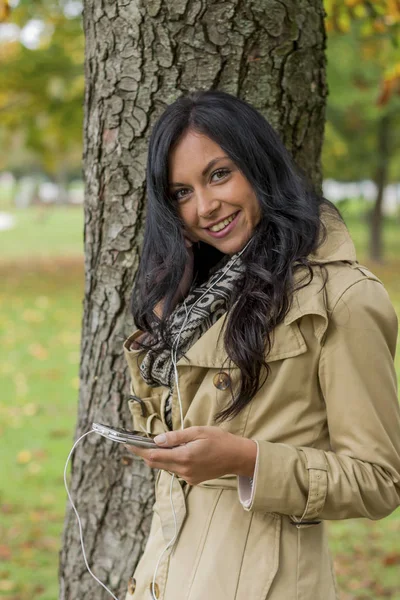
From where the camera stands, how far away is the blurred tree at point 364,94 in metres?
5.15

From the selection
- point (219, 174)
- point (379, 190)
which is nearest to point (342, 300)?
point (219, 174)

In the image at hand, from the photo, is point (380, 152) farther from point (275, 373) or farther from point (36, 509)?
point (275, 373)

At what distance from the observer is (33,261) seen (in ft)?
63.0

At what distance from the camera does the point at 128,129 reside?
2.72 m

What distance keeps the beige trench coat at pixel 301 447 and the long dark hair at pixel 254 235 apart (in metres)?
0.05

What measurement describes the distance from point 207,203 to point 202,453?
0.72 meters

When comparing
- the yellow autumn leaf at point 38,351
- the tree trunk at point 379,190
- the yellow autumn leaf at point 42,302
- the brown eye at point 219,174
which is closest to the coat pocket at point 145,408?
the brown eye at point 219,174

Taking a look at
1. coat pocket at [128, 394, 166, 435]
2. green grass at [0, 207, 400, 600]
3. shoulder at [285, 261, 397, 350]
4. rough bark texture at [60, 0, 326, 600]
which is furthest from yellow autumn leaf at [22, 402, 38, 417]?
shoulder at [285, 261, 397, 350]

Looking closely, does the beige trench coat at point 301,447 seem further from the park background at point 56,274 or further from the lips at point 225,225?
the park background at point 56,274

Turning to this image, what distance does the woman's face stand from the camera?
2141mm

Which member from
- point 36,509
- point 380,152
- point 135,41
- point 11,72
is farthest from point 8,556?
point 380,152

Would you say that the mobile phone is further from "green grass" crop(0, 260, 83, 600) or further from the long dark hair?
"green grass" crop(0, 260, 83, 600)

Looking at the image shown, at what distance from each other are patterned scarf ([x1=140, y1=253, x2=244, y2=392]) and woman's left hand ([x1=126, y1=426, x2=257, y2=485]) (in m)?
0.36

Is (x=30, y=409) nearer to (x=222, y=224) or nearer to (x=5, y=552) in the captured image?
(x=5, y=552)
